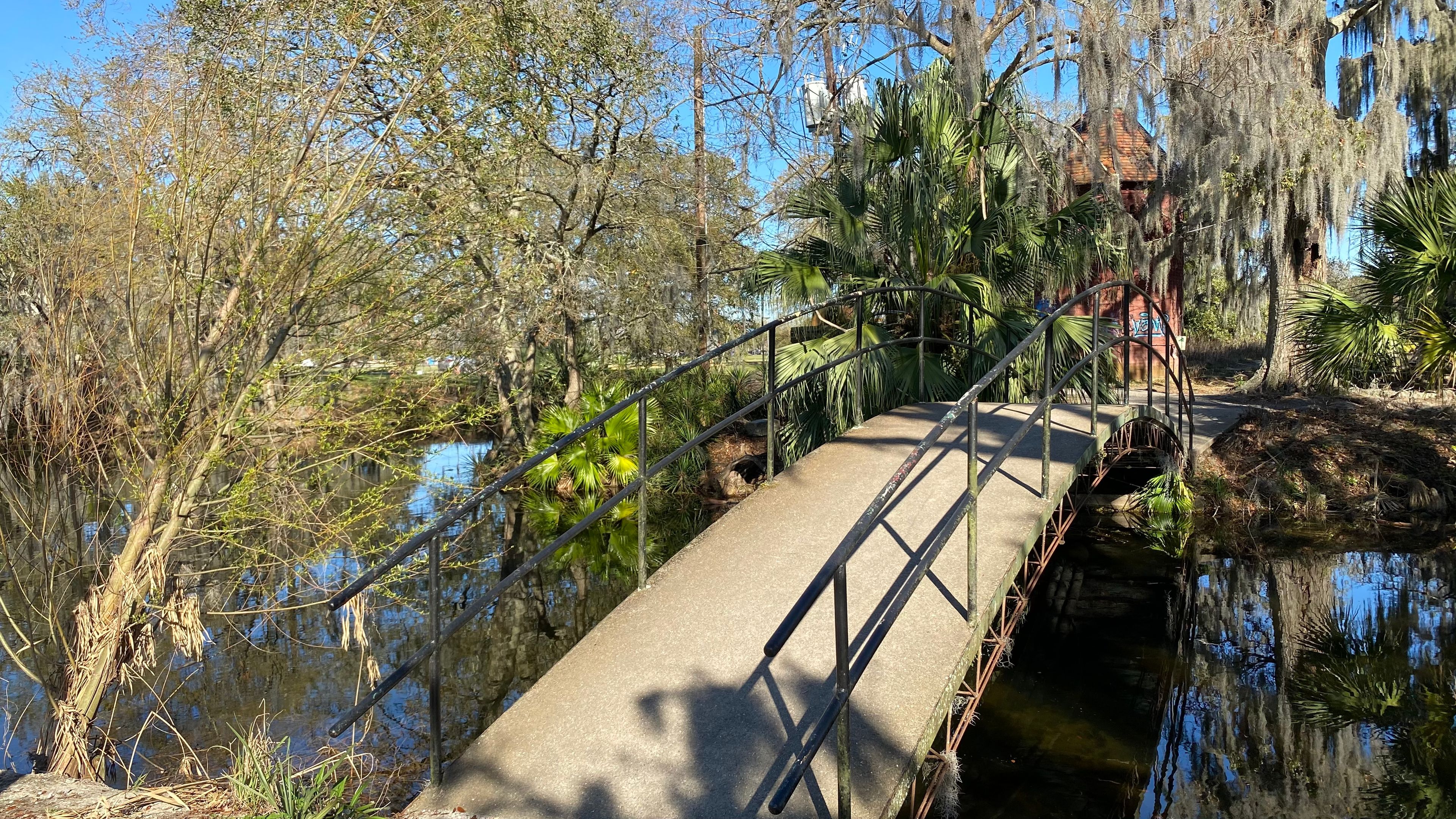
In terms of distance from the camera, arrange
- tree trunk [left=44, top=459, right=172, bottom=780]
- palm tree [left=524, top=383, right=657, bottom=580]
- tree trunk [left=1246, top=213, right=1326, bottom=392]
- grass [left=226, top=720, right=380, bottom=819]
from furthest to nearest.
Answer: tree trunk [left=1246, top=213, right=1326, bottom=392]
palm tree [left=524, top=383, right=657, bottom=580]
tree trunk [left=44, top=459, right=172, bottom=780]
grass [left=226, top=720, right=380, bottom=819]

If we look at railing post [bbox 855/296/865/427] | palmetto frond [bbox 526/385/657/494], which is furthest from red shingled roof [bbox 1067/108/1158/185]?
palmetto frond [bbox 526/385/657/494]

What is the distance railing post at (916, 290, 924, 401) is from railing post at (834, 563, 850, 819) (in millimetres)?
5500

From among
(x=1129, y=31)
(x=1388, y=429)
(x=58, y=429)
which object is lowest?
(x=1388, y=429)

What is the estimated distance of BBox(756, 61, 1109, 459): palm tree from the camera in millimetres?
10508

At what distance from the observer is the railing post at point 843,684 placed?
3115 mm

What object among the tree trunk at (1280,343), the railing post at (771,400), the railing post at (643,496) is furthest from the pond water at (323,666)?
the tree trunk at (1280,343)

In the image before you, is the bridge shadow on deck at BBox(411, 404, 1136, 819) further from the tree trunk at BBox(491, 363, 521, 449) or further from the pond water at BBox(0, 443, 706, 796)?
the tree trunk at BBox(491, 363, 521, 449)

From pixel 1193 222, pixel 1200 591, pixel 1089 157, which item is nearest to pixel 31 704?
pixel 1200 591

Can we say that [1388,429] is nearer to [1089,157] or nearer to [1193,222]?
[1089,157]

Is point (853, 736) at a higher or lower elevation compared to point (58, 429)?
lower

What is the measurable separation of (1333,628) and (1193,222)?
11392 mm

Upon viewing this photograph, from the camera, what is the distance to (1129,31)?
38.9 feet

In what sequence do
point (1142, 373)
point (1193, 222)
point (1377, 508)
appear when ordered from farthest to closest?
1. point (1142, 373)
2. point (1193, 222)
3. point (1377, 508)

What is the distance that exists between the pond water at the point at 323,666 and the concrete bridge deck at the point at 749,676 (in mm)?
1170
